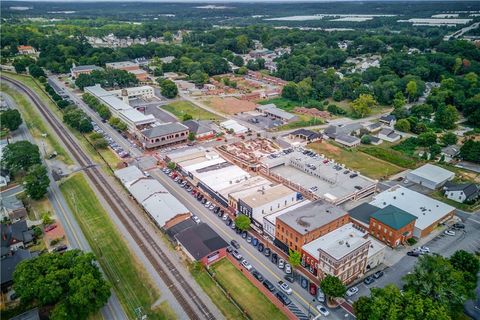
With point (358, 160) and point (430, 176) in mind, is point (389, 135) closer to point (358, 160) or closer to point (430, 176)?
point (358, 160)

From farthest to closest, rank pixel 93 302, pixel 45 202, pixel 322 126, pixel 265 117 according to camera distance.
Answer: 1. pixel 265 117
2. pixel 322 126
3. pixel 45 202
4. pixel 93 302

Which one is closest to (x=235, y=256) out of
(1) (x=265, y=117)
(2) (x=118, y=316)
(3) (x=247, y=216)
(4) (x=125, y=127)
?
(3) (x=247, y=216)

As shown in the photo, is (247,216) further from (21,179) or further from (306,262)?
(21,179)

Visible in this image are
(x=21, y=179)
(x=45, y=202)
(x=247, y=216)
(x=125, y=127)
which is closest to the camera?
(x=247, y=216)

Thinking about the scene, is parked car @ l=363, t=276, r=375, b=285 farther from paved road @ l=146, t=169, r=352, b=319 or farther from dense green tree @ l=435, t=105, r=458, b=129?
dense green tree @ l=435, t=105, r=458, b=129

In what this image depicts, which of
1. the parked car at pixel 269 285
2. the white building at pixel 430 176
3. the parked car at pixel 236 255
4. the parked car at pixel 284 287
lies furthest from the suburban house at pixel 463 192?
the parked car at pixel 236 255

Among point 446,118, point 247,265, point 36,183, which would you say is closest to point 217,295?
point 247,265
